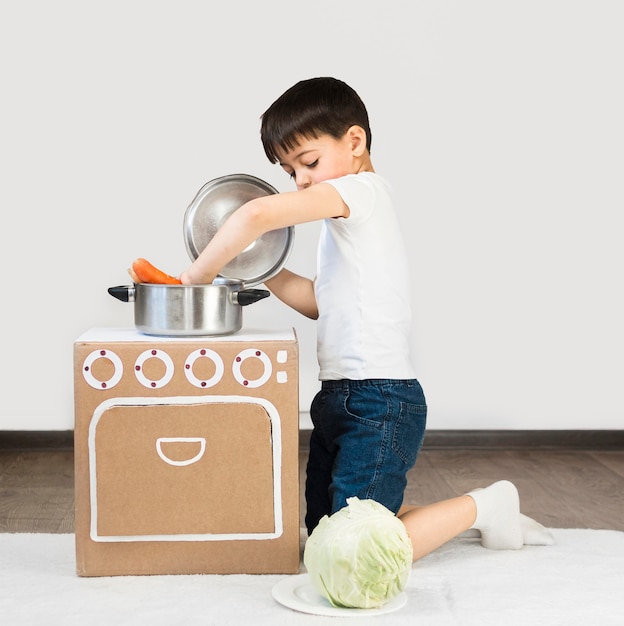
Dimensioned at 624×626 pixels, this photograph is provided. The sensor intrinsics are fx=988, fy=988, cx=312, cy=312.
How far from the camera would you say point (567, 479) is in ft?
8.26

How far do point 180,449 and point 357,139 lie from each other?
2.12 ft

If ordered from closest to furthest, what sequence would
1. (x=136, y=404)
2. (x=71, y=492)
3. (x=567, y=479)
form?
(x=136, y=404)
(x=71, y=492)
(x=567, y=479)

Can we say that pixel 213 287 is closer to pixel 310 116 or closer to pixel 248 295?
pixel 248 295

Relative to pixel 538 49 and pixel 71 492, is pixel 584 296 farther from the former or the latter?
pixel 71 492

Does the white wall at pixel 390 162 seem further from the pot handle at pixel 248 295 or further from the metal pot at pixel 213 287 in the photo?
the pot handle at pixel 248 295

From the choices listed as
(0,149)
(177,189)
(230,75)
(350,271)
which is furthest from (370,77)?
(350,271)

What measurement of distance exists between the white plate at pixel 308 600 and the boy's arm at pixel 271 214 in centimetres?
54

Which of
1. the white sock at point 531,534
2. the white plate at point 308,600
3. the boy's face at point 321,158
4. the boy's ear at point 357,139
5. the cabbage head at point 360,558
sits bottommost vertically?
the white sock at point 531,534

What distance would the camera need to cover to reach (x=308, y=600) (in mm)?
1515

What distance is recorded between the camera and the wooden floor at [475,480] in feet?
6.92

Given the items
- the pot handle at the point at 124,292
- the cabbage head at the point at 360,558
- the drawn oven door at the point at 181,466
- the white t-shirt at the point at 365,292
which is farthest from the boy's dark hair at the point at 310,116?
the cabbage head at the point at 360,558

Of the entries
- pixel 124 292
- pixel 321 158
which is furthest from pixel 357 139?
pixel 124 292

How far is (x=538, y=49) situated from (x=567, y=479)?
1225 mm

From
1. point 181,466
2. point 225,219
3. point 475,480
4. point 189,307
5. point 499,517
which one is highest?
point 225,219
